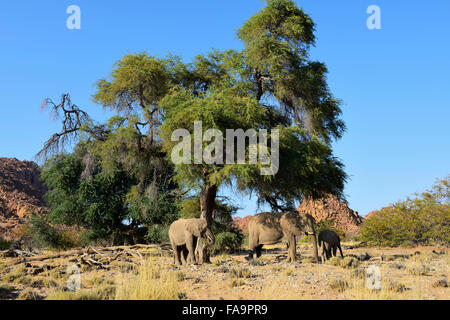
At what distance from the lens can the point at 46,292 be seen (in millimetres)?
10289

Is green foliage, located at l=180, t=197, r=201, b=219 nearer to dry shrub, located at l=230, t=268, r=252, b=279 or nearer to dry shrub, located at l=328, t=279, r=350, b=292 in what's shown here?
dry shrub, located at l=230, t=268, r=252, b=279

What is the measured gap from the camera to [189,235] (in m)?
15.4

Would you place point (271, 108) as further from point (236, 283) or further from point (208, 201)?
point (236, 283)

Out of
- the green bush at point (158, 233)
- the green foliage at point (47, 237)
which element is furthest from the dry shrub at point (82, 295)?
the green foliage at point (47, 237)

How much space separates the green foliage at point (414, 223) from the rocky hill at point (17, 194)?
132ft

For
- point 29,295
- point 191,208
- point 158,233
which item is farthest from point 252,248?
point 158,233

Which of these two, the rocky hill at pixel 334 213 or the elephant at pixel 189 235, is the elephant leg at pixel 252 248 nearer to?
the elephant at pixel 189 235

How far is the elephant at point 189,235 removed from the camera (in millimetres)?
15398

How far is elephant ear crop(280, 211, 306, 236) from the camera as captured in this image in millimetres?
15953

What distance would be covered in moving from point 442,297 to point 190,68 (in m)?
15.9

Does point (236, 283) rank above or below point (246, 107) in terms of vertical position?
below

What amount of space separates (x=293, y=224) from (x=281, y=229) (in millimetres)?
563

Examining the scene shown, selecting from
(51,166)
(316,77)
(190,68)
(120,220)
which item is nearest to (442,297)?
(316,77)
